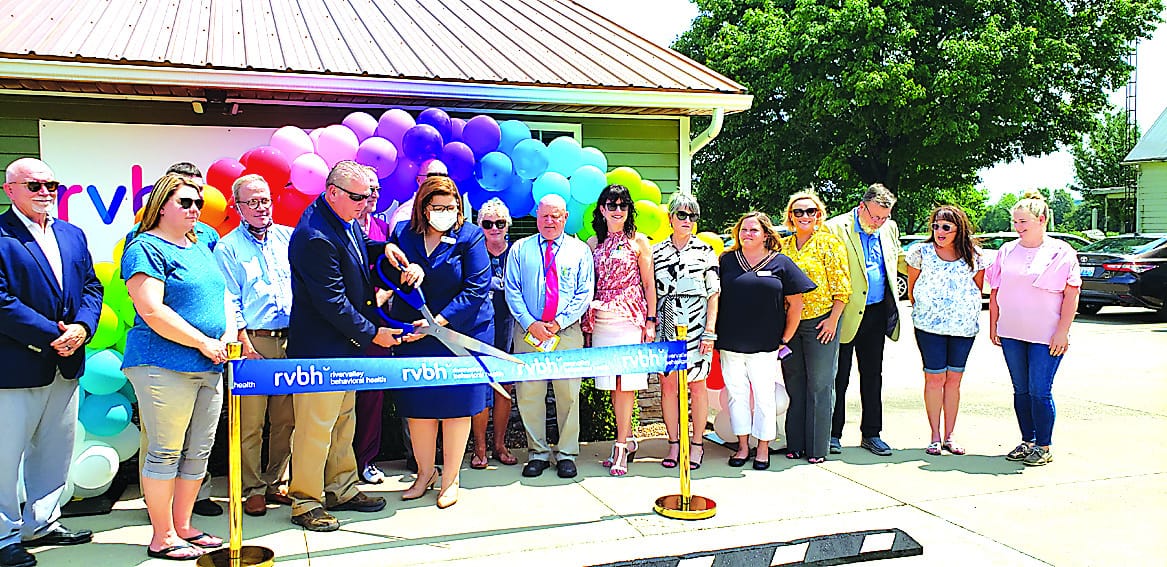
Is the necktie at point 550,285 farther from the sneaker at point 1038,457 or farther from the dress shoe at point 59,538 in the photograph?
the sneaker at point 1038,457

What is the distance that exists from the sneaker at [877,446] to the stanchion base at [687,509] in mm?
1680

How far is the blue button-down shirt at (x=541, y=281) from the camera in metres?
5.44

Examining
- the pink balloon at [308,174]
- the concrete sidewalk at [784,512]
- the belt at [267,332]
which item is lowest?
the concrete sidewalk at [784,512]

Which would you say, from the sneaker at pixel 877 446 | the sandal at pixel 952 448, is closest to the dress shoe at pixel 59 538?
the sneaker at pixel 877 446

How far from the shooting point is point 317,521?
4547mm

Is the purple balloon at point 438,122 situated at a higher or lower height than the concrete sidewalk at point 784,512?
higher

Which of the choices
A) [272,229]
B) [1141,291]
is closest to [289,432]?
[272,229]

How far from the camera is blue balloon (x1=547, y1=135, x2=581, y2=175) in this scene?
6184 mm

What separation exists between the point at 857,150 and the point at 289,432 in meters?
20.3

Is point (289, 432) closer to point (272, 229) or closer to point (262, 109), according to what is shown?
point (272, 229)

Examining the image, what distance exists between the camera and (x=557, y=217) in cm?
541

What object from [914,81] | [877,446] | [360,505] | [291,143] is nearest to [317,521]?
[360,505]

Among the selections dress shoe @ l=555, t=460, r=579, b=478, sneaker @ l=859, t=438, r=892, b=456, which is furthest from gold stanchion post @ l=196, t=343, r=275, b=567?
sneaker @ l=859, t=438, r=892, b=456

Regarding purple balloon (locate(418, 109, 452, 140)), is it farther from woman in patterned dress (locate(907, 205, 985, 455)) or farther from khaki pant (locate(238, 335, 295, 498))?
woman in patterned dress (locate(907, 205, 985, 455))
